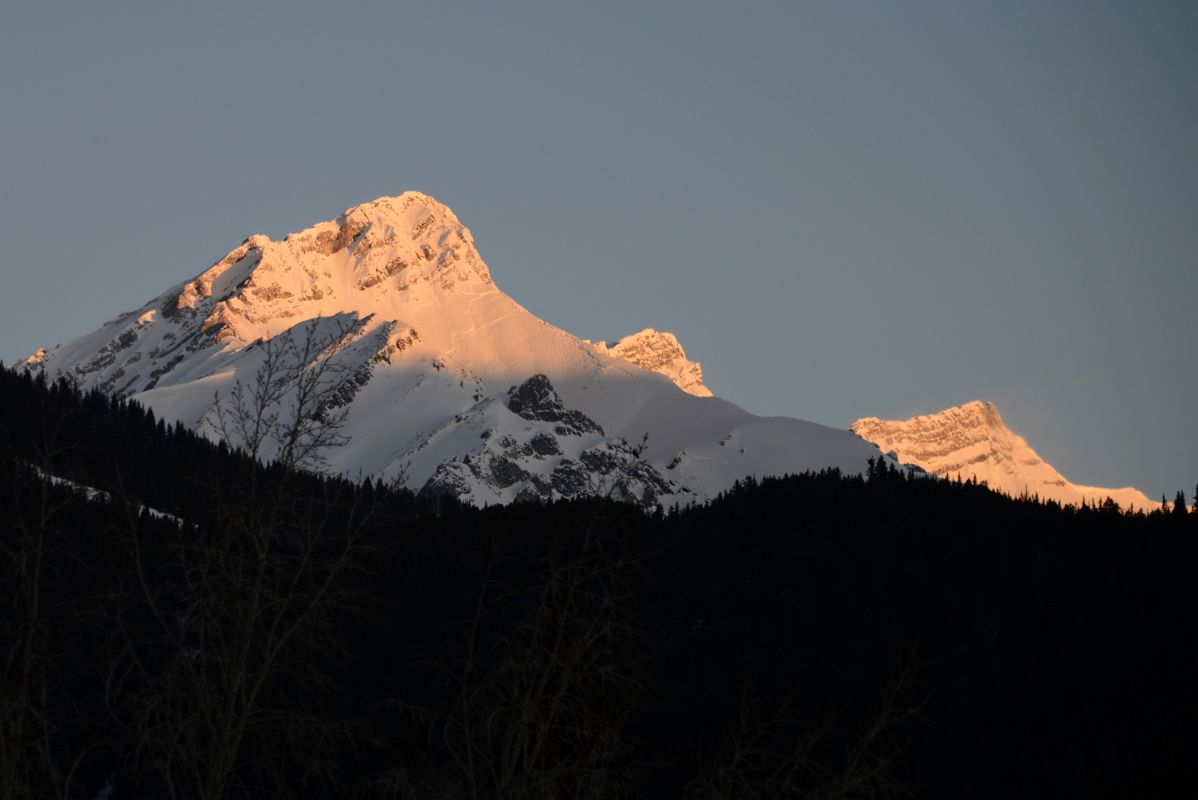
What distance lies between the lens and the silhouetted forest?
18.9 metres

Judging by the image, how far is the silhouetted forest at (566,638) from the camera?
1889 cm

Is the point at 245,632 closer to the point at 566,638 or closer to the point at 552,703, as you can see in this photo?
the point at 552,703

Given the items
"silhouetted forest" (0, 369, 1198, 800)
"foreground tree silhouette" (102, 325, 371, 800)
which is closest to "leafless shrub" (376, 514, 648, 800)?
"silhouetted forest" (0, 369, 1198, 800)

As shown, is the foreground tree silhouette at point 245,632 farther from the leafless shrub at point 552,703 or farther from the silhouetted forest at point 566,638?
the leafless shrub at point 552,703

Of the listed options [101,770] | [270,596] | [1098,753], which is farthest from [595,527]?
[1098,753]

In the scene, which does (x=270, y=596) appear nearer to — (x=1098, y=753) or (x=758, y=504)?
(x=1098, y=753)

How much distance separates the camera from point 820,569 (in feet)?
522

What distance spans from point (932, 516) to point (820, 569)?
54.0 ft

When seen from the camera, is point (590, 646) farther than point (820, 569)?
No

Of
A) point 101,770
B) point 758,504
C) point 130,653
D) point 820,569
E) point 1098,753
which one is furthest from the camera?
point 758,504

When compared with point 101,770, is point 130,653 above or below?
Answer: above

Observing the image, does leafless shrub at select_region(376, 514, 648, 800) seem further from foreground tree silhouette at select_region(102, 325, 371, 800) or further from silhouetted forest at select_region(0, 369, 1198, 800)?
foreground tree silhouette at select_region(102, 325, 371, 800)

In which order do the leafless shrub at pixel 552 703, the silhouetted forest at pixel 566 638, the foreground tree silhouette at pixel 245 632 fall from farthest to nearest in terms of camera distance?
the leafless shrub at pixel 552 703 → the silhouetted forest at pixel 566 638 → the foreground tree silhouette at pixel 245 632

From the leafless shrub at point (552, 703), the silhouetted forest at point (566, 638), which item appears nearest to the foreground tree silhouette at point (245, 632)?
the silhouetted forest at point (566, 638)
